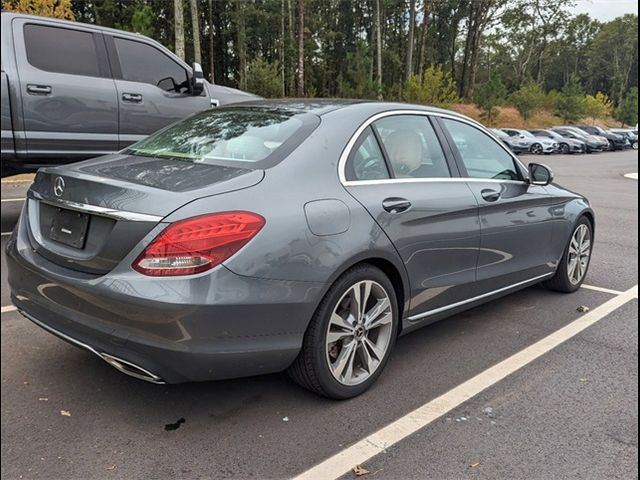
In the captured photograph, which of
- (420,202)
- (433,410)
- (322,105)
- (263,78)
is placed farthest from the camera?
(263,78)

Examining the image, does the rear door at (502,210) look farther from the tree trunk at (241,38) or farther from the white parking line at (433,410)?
the tree trunk at (241,38)

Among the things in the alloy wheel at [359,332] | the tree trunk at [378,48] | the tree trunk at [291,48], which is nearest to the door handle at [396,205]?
the alloy wheel at [359,332]

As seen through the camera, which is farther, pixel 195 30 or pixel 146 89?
pixel 146 89

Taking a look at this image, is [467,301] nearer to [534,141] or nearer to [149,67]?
[149,67]

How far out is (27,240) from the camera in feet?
9.34

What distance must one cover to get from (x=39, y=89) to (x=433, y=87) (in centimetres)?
427

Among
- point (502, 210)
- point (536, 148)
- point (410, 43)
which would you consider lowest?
point (536, 148)

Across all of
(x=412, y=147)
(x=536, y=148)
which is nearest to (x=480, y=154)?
(x=412, y=147)

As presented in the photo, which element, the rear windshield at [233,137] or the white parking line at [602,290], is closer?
the rear windshield at [233,137]

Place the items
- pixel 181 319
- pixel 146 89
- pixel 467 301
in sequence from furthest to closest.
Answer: pixel 146 89 < pixel 467 301 < pixel 181 319

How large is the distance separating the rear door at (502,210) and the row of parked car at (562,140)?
75.8 feet

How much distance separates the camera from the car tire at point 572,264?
4750 millimetres

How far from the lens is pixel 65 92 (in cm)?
533

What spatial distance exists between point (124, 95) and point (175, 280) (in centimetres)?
414
